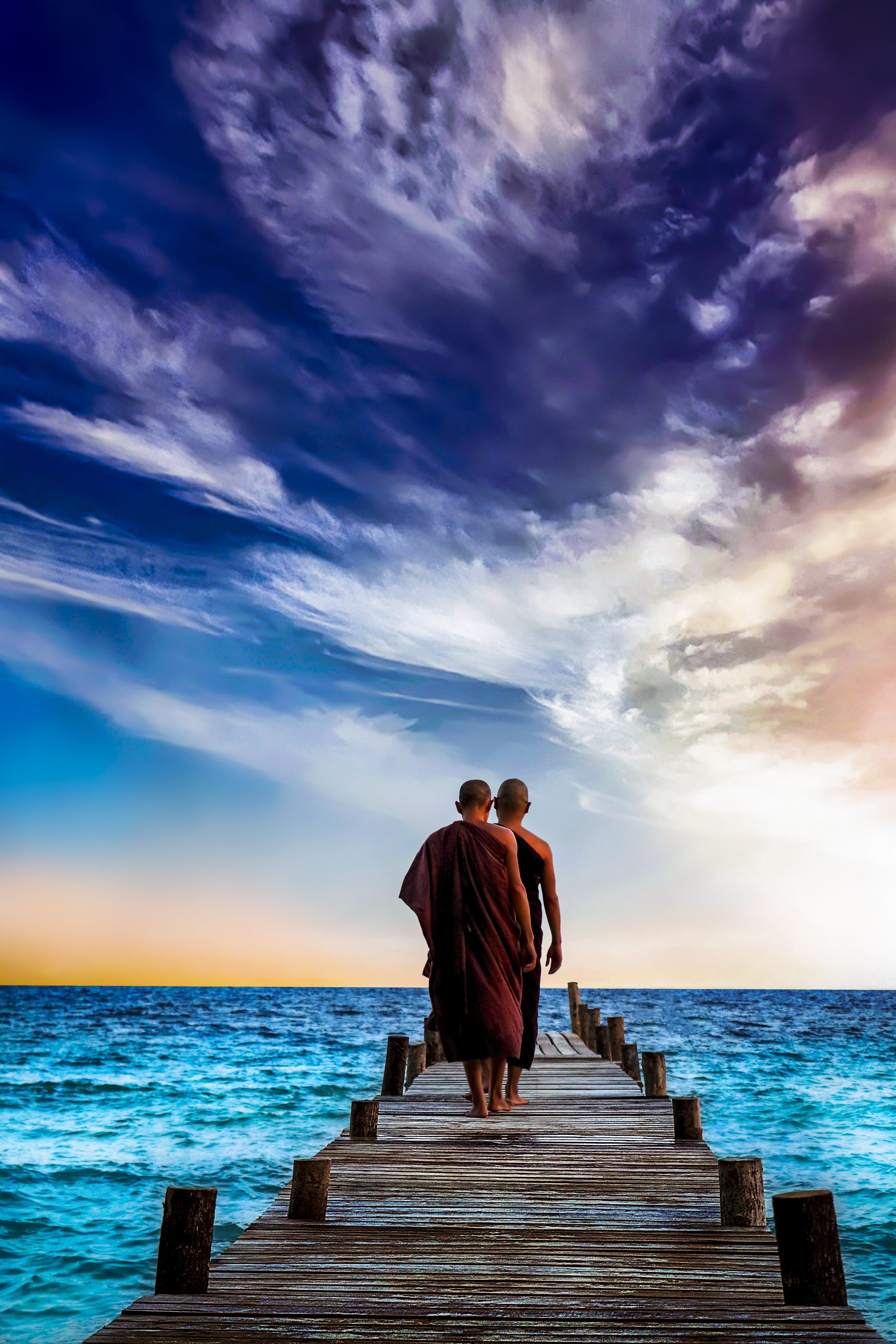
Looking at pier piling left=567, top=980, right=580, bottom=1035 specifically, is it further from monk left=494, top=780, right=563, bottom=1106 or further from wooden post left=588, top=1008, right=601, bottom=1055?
monk left=494, top=780, right=563, bottom=1106

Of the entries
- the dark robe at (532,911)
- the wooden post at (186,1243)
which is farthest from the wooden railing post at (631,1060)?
the wooden post at (186,1243)

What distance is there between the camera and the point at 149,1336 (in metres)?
2.80

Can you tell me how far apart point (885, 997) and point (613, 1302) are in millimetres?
128182

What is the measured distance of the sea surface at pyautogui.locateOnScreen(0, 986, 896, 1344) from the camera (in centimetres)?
860

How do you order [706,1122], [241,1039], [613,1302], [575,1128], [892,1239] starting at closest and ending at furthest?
[613,1302] < [575,1128] < [892,1239] < [706,1122] < [241,1039]

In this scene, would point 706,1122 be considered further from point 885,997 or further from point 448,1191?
point 885,997

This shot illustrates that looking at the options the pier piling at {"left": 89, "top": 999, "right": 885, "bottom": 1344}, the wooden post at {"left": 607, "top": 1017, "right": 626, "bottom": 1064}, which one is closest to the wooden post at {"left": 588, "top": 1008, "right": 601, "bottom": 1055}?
the wooden post at {"left": 607, "top": 1017, "right": 626, "bottom": 1064}

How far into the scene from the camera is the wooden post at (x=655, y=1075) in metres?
7.82

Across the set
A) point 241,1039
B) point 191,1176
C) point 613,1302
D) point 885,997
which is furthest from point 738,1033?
point 885,997

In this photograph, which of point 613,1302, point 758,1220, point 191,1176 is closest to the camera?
point 613,1302

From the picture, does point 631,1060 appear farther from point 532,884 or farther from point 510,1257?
point 510,1257

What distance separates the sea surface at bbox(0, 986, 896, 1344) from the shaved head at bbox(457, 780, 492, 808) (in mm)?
4612

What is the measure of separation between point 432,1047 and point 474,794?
298 inches

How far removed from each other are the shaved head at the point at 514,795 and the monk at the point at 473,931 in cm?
54
